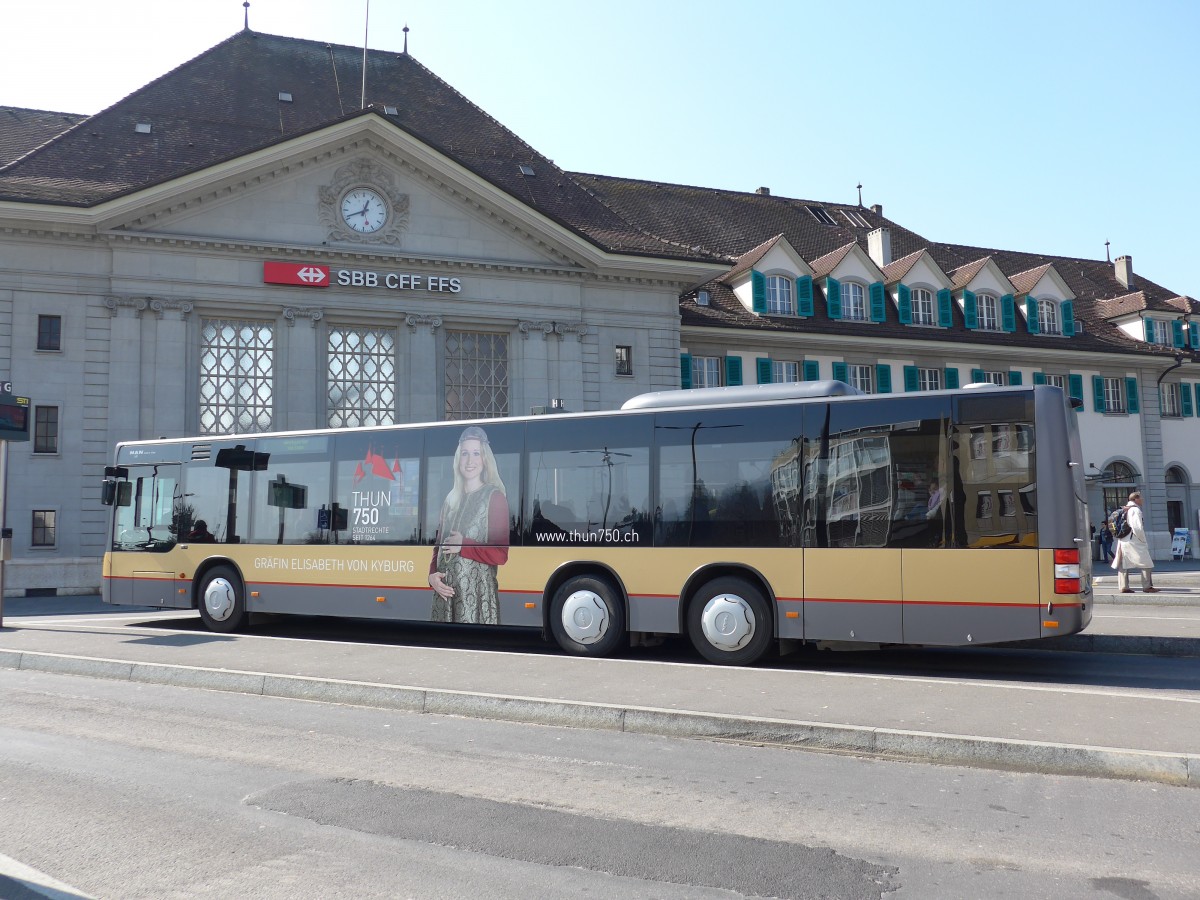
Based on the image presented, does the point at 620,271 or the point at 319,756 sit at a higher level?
the point at 620,271

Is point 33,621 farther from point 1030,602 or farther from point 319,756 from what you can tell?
point 1030,602

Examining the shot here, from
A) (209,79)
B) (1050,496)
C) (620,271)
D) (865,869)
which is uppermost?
(209,79)

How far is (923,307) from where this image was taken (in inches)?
1553

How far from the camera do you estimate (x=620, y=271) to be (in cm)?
3098

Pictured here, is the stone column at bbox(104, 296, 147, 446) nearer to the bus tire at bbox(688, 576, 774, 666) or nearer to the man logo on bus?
the man logo on bus

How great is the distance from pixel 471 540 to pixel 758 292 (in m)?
24.8

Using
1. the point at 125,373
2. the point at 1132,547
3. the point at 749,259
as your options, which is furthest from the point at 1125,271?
the point at 125,373

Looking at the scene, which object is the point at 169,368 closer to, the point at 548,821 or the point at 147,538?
the point at 147,538

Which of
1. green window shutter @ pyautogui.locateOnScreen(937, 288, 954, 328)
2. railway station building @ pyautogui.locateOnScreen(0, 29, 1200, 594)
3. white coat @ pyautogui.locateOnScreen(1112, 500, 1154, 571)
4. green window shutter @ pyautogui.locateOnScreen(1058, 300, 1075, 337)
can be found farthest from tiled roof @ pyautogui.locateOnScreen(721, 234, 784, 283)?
white coat @ pyautogui.locateOnScreen(1112, 500, 1154, 571)

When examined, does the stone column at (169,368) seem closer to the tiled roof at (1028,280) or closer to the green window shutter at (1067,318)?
Answer: the tiled roof at (1028,280)

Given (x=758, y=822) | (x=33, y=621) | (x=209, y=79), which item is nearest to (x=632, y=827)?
(x=758, y=822)

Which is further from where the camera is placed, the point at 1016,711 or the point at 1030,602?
the point at 1030,602

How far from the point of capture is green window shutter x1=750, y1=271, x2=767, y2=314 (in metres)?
36.5

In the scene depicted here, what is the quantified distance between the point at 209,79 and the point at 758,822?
3334 centimetres
